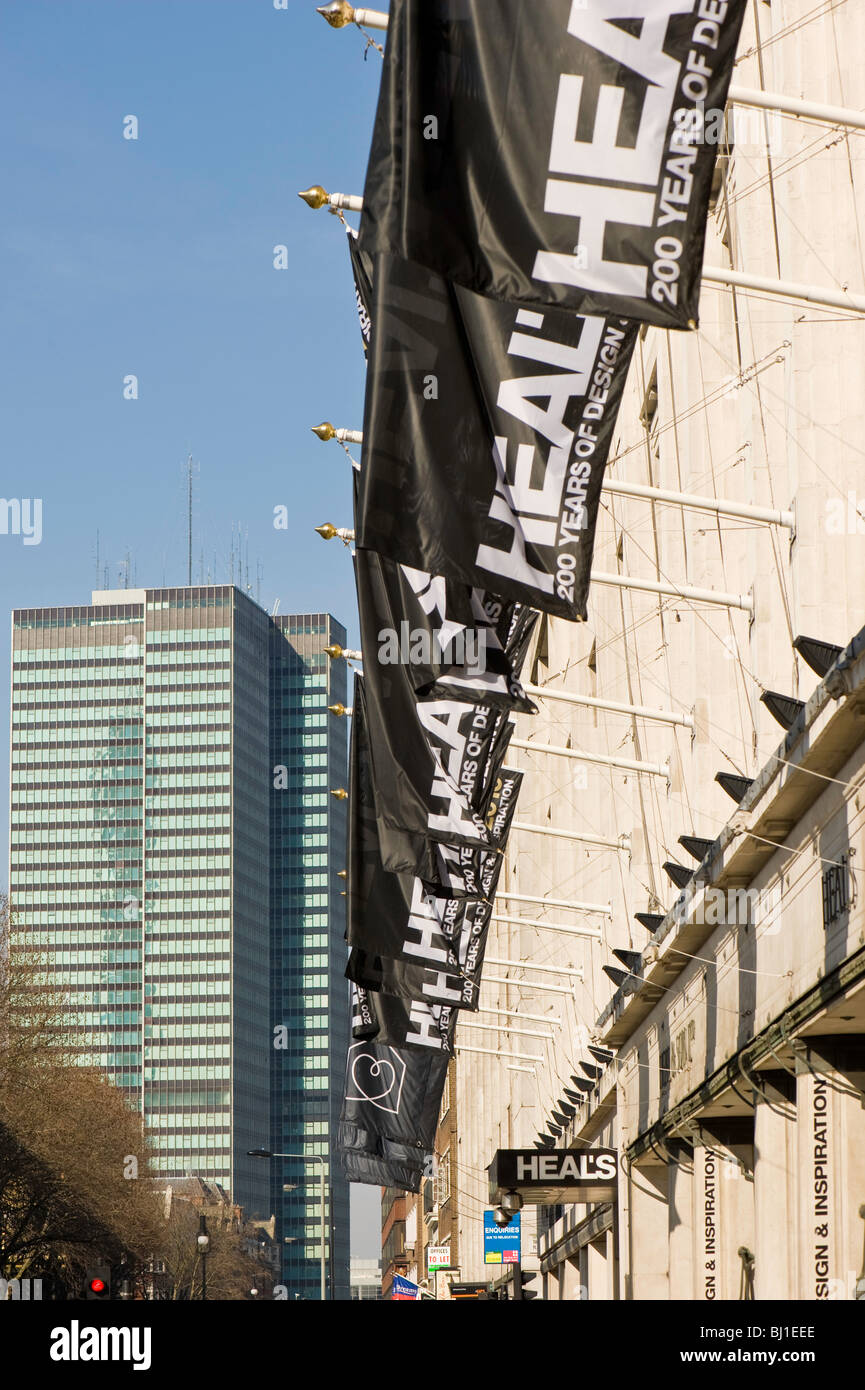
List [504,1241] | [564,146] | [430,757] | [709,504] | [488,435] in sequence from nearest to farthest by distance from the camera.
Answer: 1. [564,146]
2. [488,435]
3. [709,504]
4. [430,757]
5. [504,1241]

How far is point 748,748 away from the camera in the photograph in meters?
19.0

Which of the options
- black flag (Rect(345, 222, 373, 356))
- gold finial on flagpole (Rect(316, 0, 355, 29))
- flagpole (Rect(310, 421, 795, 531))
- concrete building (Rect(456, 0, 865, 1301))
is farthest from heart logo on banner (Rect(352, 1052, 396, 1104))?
gold finial on flagpole (Rect(316, 0, 355, 29))

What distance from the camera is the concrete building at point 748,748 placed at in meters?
14.6

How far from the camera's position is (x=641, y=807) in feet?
85.4

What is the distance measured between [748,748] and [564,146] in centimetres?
1075

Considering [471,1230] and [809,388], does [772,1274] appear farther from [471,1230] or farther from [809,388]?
[471,1230]

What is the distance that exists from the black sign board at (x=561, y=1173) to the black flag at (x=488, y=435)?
18.4m

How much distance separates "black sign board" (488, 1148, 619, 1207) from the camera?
27609 millimetres

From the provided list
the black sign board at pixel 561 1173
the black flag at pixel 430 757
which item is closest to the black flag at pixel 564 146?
the black flag at pixel 430 757

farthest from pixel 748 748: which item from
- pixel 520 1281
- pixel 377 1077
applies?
pixel 520 1281

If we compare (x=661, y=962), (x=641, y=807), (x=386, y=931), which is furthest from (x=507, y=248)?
(x=641, y=807)

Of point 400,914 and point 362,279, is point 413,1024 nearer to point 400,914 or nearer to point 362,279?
point 400,914

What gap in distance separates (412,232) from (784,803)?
7144mm

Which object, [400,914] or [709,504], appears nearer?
[709,504]
